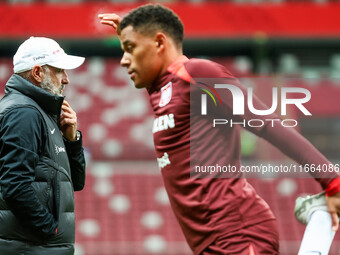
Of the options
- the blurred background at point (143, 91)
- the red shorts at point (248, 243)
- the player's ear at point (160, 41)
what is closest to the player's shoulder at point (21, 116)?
the player's ear at point (160, 41)

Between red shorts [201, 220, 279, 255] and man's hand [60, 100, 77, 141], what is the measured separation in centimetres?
124

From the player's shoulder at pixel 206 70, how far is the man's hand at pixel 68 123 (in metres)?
1.05

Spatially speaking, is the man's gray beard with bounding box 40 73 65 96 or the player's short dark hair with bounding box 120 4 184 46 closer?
the player's short dark hair with bounding box 120 4 184 46

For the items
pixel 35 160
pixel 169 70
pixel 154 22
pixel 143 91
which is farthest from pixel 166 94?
pixel 143 91

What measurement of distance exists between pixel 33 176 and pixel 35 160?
83 millimetres

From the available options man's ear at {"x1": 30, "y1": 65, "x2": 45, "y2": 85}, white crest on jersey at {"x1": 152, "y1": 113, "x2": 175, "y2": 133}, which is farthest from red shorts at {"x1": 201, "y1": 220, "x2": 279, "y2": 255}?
man's ear at {"x1": 30, "y1": 65, "x2": 45, "y2": 85}

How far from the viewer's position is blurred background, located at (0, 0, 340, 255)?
11.1 m

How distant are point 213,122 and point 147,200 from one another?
346 inches

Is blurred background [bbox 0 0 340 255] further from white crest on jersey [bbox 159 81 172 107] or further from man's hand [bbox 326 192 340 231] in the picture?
man's hand [bbox 326 192 340 231]

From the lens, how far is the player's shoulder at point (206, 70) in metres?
2.61

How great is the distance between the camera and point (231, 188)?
263 centimetres

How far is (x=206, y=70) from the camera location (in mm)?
2619

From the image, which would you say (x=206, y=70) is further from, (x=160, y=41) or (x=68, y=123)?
(x=68, y=123)

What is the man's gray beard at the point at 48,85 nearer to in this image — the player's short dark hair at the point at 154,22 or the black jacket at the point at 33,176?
the black jacket at the point at 33,176
